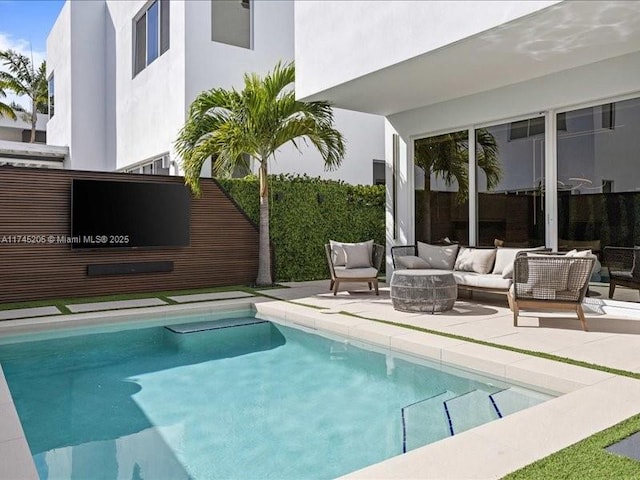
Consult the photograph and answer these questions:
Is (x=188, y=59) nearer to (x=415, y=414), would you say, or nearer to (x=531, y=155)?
(x=531, y=155)

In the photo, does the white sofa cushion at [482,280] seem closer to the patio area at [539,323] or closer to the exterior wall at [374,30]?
the patio area at [539,323]

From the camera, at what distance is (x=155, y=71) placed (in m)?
12.3

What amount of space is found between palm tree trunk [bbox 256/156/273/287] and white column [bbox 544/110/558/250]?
4910 mm

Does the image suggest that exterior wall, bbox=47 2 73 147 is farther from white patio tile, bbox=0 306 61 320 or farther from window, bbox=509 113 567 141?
window, bbox=509 113 567 141

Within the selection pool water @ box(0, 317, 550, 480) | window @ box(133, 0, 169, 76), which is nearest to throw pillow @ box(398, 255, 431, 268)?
pool water @ box(0, 317, 550, 480)

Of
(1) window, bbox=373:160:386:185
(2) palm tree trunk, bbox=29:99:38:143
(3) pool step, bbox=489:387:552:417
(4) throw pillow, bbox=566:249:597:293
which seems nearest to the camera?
(3) pool step, bbox=489:387:552:417

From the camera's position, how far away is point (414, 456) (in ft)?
8.57

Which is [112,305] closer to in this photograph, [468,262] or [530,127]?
[468,262]

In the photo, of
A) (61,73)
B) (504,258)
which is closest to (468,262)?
(504,258)

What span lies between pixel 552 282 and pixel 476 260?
2.15 metres

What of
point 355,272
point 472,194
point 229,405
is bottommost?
point 229,405

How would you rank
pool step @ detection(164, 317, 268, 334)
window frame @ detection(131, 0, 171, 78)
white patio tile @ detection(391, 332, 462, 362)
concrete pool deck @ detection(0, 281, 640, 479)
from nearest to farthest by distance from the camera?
concrete pool deck @ detection(0, 281, 640, 479) → white patio tile @ detection(391, 332, 462, 362) → pool step @ detection(164, 317, 268, 334) → window frame @ detection(131, 0, 171, 78)

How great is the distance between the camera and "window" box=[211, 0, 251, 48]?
11445 mm

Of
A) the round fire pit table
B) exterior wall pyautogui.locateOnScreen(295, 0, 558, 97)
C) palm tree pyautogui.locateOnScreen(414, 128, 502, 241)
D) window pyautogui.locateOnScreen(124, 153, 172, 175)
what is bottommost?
the round fire pit table
